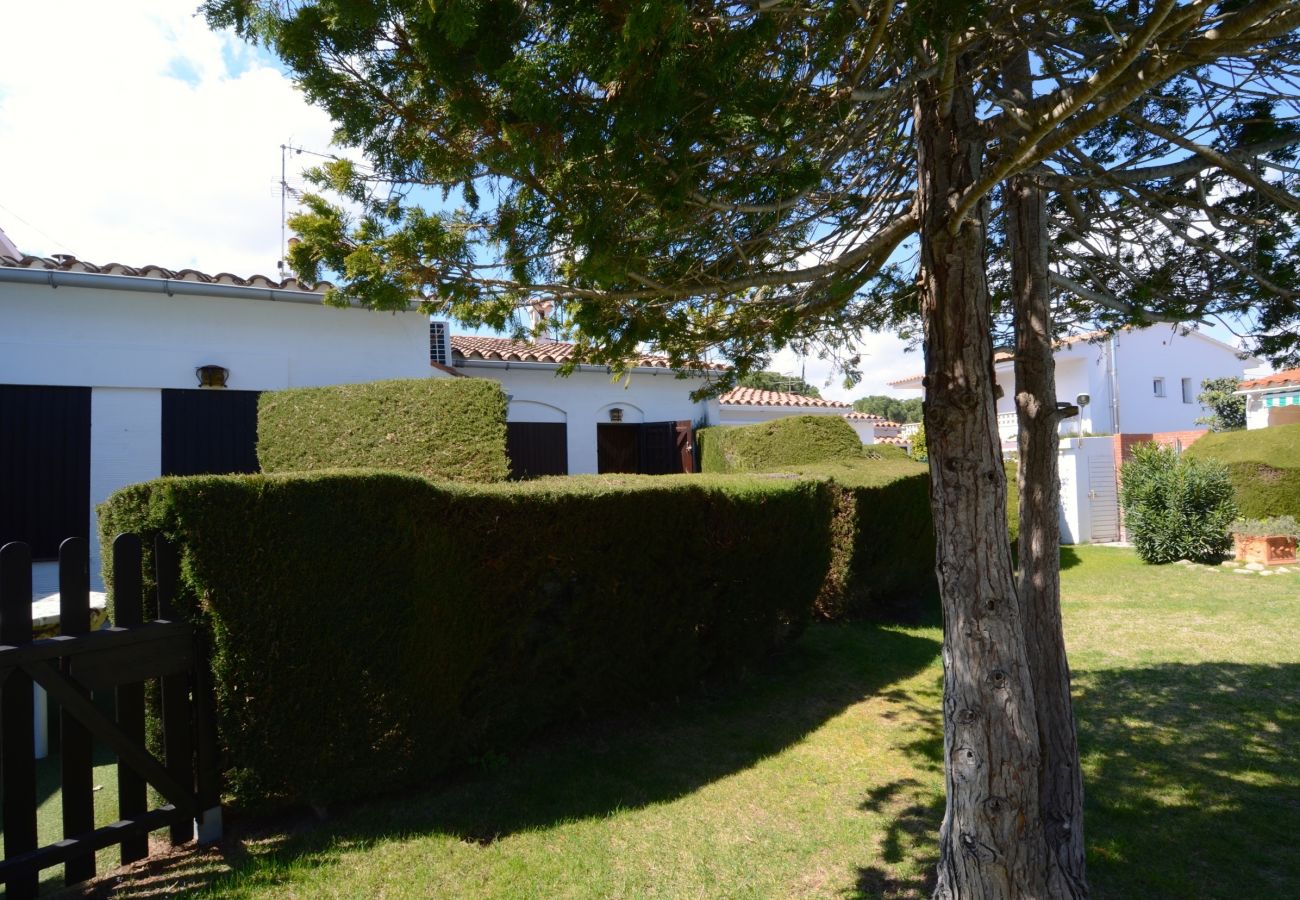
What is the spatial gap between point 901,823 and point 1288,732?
3.47m

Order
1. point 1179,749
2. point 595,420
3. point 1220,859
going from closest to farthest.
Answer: point 1220,859, point 1179,749, point 595,420

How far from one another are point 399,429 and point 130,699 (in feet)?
14.1

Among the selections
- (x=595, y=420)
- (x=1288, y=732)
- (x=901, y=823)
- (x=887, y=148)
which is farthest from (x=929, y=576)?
(x=887, y=148)

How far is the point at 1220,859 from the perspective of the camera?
3629 mm

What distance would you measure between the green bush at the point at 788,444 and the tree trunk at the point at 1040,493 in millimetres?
7529

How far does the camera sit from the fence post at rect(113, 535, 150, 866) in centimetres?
350

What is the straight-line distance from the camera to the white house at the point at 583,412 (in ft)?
39.4

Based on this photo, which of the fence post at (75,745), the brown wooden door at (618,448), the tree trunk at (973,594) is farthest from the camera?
the brown wooden door at (618,448)

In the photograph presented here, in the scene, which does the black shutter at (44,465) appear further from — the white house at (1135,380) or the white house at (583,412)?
the white house at (1135,380)

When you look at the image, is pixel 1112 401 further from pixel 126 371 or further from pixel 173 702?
pixel 173 702

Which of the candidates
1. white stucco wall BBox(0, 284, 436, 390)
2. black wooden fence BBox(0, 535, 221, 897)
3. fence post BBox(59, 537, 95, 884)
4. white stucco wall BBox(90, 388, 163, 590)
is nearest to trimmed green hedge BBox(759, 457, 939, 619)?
white stucco wall BBox(0, 284, 436, 390)

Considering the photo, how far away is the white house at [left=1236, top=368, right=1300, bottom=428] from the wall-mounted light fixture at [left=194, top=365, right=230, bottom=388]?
24.7 meters

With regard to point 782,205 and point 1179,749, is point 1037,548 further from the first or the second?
point 1179,749


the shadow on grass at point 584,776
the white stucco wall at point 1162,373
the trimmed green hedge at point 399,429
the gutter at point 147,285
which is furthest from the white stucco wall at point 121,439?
the white stucco wall at point 1162,373
